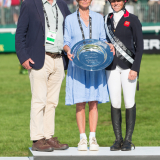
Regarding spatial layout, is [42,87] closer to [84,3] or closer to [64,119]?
[84,3]

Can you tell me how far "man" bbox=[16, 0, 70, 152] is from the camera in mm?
4691

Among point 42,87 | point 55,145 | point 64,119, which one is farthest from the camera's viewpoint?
point 64,119

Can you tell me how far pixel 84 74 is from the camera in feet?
15.7

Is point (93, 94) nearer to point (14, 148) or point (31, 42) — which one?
point (31, 42)

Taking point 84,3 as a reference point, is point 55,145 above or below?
below

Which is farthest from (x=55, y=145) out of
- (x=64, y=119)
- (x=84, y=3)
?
(x=64, y=119)

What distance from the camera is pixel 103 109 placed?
29.2 ft

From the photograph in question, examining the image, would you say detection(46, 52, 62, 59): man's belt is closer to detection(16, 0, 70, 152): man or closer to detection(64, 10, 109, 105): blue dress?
detection(16, 0, 70, 152): man

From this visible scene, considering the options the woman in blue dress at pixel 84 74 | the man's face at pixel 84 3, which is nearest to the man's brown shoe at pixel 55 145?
the woman in blue dress at pixel 84 74

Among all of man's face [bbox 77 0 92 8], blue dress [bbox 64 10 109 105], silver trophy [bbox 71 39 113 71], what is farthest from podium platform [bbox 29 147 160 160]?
man's face [bbox 77 0 92 8]

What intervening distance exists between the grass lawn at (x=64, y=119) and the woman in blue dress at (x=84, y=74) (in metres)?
1.37

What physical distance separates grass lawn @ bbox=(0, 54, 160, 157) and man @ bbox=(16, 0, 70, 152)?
1.11 metres

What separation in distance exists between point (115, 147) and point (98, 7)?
16.4m

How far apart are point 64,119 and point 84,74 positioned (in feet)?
10.7
